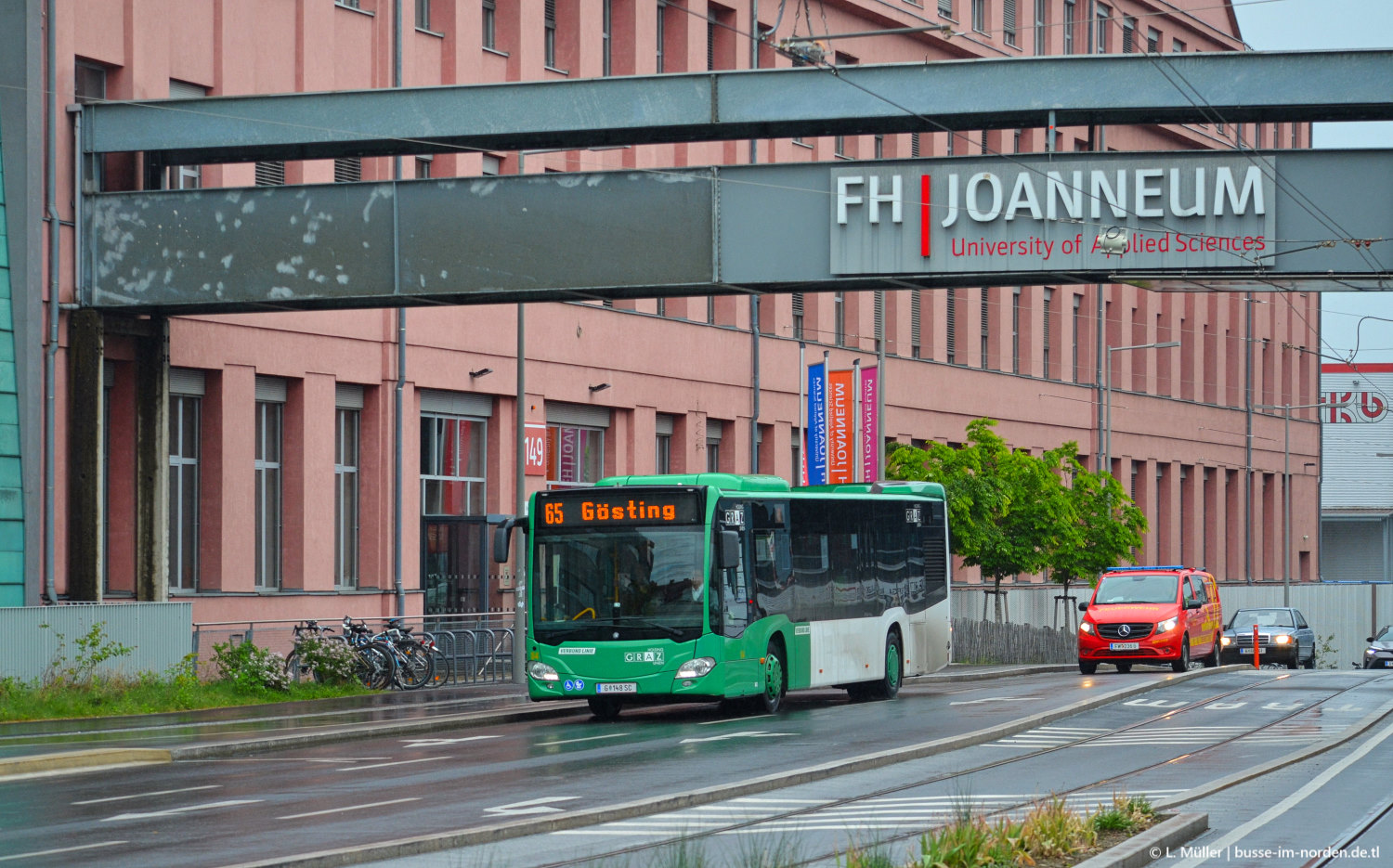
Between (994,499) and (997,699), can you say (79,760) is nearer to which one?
(997,699)

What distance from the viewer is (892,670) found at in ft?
97.7

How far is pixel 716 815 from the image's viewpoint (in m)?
14.2

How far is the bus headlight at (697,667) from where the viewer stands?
24.1 meters

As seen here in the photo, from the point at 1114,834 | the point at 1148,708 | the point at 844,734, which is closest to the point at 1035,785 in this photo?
the point at 1114,834

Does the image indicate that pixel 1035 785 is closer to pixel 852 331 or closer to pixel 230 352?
pixel 230 352

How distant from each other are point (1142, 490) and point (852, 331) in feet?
63.8

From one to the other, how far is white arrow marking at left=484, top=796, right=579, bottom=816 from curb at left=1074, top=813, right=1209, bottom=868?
15.2ft

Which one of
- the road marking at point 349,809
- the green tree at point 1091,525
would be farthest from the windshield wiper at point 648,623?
the green tree at point 1091,525

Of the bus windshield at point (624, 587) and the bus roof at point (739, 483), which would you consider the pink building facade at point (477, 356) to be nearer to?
the bus roof at point (739, 483)

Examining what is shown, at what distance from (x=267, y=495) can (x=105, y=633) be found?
27.7 ft

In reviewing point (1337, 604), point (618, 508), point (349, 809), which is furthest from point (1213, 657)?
point (1337, 604)

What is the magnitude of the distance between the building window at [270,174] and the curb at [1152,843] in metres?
24.0

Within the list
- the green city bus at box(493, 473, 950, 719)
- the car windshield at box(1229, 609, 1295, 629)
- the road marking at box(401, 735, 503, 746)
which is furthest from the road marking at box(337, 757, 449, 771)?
the car windshield at box(1229, 609, 1295, 629)

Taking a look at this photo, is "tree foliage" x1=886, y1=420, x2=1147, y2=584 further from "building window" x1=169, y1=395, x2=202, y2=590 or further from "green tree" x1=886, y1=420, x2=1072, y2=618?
"building window" x1=169, y1=395, x2=202, y2=590
